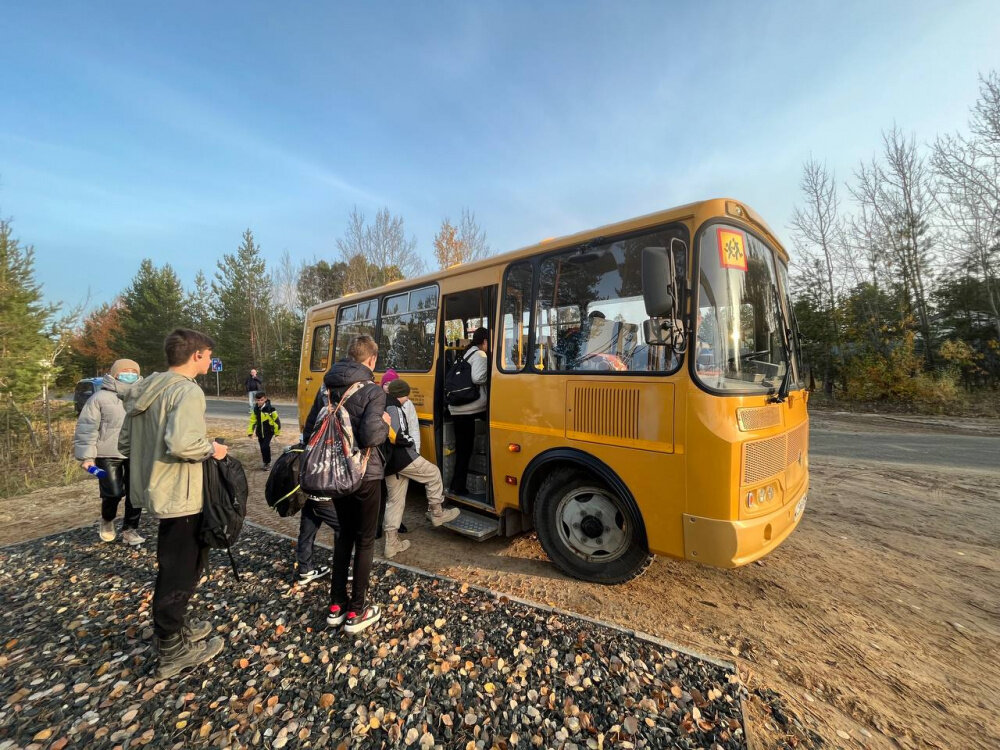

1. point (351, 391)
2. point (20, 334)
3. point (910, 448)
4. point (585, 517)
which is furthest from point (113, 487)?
point (910, 448)

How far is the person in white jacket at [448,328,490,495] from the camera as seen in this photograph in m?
4.61

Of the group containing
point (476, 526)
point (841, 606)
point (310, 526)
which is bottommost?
point (841, 606)

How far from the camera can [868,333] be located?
17.2 meters

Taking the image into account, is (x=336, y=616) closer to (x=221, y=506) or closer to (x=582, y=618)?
(x=221, y=506)

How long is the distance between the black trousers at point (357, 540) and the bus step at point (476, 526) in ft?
4.86

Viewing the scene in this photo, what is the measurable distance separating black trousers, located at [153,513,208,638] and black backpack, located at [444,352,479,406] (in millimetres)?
2605

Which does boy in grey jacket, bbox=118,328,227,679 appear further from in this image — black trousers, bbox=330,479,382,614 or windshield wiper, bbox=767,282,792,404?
windshield wiper, bbox=767,282,792,404

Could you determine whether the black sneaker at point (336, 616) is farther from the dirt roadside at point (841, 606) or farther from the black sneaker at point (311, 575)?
the black sneaker at point (311, 575)

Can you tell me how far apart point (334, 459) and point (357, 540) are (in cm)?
66

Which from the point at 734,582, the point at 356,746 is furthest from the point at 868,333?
the point at 356,746

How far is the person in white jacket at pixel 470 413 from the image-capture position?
15.1 ft

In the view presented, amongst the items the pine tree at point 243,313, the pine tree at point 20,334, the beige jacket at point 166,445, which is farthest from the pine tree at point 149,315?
the beige jacket at point 166,445

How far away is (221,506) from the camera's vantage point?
8.98 feet

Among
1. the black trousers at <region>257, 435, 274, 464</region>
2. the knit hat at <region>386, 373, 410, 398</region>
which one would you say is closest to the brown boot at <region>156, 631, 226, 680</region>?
the knit hat at <region>386, 373, 410, 398</region>
